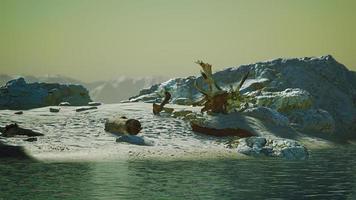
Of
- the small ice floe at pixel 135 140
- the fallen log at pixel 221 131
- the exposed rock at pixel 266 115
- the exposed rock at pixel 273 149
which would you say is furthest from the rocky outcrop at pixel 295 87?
the small ice floe at pixel 135 140

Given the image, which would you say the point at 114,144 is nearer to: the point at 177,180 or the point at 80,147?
the point at 80,147

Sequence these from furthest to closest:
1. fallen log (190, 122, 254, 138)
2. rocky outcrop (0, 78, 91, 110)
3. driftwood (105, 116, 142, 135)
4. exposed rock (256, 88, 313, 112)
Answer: rocky outcrop (0, 78, 91, 110) < exposed rock (256, 88, 313, 112) < fallen log (190, 122, 254, 138) < driftwood (105, 116, 142, 135)

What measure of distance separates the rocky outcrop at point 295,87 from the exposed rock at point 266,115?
6589mm

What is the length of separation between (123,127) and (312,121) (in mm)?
19485

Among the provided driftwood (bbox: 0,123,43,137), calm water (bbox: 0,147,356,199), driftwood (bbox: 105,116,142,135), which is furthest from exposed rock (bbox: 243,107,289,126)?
calm water (bbox: 0,147,356,199)

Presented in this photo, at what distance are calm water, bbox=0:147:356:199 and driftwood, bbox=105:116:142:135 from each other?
9.03 metres

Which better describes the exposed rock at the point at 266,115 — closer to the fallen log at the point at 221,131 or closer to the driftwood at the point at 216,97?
the driftwood at the point at 216,97

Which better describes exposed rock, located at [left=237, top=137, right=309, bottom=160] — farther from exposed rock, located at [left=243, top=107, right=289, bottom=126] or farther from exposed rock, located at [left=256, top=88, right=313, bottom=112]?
exposed rock, located at [left=256, top=88, right=313, bottom=112]

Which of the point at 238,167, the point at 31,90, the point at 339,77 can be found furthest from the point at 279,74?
the point at 238,167

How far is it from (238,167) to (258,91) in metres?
32.9

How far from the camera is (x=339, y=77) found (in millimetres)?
62781

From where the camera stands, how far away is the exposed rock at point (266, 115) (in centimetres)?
4088

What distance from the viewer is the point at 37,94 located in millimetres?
53562

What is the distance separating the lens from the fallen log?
33.9 m
